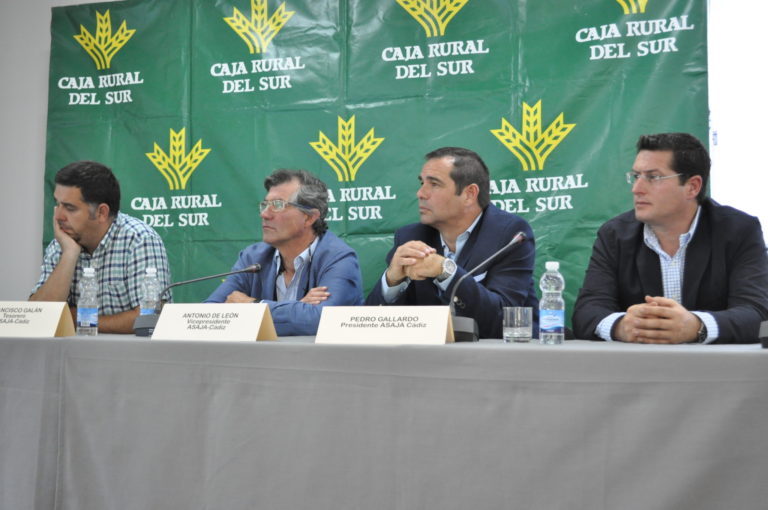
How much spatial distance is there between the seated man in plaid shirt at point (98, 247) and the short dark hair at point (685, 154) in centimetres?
174

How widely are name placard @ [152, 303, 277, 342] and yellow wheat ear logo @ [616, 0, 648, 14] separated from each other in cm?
204

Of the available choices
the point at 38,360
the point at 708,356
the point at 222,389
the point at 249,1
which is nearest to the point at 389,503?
the point at 222,389

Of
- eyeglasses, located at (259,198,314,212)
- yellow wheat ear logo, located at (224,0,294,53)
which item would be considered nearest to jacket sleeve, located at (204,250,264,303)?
eyeglasses, located at (259,198,314,212)

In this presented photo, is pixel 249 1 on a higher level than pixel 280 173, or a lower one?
higher

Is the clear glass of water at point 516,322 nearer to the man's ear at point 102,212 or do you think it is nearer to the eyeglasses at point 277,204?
the eyeglasses at point 277,204

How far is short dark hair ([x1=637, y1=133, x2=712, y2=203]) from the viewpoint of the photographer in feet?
7.22

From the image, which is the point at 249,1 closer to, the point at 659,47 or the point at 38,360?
the point at 659,47

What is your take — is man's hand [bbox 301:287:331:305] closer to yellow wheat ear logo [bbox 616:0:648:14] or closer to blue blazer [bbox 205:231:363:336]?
blue blazer [bbox 205:231:363:336]

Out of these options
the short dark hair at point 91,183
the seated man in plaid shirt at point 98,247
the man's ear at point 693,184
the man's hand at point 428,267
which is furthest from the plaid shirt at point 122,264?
→ the man's ear at point 693,184

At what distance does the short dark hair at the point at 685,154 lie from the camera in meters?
2.20

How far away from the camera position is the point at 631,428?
1104mm

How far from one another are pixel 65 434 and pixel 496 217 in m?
1.51

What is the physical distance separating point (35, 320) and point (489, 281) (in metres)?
1.29

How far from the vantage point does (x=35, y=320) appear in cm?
170
